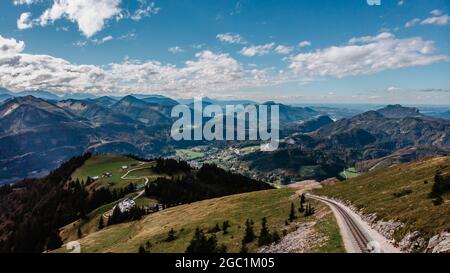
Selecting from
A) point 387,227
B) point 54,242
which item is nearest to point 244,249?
point 387,227

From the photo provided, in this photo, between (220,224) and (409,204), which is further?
(220,224)

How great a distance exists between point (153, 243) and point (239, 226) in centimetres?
1944

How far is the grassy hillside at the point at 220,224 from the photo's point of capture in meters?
60.9

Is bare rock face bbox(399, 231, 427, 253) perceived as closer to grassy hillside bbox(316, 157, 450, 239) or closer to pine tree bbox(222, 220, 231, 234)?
grassy hillside bbox(316, 157, 450, 239)

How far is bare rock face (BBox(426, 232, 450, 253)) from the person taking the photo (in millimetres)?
35156

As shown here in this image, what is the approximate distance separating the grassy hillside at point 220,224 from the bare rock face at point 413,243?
7189 mm

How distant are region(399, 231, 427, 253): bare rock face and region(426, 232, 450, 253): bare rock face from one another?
93 cm

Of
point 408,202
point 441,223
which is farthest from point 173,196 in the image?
point 441,223

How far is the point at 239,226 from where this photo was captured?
241ft

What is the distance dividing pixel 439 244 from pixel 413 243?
176 inches

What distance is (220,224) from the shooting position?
8062 cm

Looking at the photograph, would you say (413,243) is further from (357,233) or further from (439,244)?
(357,233)

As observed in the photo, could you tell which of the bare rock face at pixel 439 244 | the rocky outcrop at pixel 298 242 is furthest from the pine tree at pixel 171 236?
the bare rock face at pixel 439 244

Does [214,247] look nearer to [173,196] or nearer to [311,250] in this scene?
[311,250]
